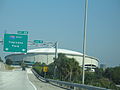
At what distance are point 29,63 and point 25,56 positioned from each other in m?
6.12

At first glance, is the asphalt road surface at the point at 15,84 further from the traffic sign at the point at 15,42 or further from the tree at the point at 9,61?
the tree at the point at 9,61

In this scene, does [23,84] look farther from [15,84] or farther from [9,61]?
[9,61]

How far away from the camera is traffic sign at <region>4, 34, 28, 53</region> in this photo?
43812 millimetres

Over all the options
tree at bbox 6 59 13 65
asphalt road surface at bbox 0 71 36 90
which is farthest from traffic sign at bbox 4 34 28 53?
tree at bbox 6 59 13 65

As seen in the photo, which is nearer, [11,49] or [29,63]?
[11,49]

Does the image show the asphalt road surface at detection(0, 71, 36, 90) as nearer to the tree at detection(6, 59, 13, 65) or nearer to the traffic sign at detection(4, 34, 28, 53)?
the traffic sign at detection(4, 34, 28, 53)

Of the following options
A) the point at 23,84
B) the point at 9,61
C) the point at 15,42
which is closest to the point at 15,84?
the point at 23,84

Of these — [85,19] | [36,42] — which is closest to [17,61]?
[36,42]

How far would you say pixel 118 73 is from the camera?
71.9m

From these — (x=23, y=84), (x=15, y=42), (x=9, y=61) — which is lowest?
(x=23, y=84)

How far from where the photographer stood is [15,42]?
4419 cm

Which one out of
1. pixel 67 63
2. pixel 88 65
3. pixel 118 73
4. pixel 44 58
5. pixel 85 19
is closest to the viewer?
pixel 85 19

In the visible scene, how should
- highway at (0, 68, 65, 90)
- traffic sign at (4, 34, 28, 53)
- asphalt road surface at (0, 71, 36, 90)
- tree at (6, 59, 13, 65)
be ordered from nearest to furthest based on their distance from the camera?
asphalt road surface at (0, 71, 36, 90), highway at (0, 68, 65, 90), traffic sign at (4, 34, 28, 53), tree at (6, 59, 13, 65)

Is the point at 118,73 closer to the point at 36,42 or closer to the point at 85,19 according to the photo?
the point at 36,42
